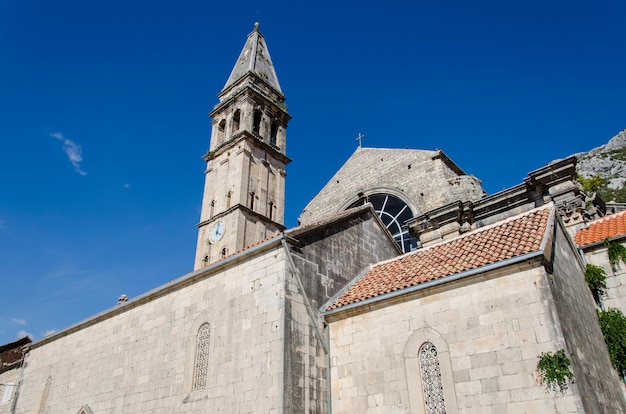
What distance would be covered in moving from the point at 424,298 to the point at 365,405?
242cm

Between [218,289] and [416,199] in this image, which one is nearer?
[218,289]

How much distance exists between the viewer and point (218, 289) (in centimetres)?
1126

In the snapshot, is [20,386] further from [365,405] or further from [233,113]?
[233,113]

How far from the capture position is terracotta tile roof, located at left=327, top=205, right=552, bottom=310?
29.9ft

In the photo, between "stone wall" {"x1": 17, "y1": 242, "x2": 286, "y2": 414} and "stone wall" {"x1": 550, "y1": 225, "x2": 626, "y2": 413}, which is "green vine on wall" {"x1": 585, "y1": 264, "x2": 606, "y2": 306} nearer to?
Answer: "stone wall" {"x1": 550, "y1": 225, "x2": 626, "y2": 413}

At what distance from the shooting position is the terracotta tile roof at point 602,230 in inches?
479

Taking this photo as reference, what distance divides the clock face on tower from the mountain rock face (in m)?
51.0

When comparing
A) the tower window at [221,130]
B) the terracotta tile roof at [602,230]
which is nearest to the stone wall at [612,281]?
the terracotta tile roof at [602,230]

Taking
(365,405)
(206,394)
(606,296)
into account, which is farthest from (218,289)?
(606,296)

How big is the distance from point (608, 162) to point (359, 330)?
74734 millimetres

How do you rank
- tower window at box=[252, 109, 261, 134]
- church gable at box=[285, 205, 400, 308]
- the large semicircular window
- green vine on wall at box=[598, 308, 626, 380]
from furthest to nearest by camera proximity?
tower window at box=[252, 109, 261, 134] → the large semicircular window → church gable at box=[285, 205, 400, 308] → green vine on wall at box=[598, 308, 626, 380]

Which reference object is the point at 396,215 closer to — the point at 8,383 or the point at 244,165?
the point at 244,165

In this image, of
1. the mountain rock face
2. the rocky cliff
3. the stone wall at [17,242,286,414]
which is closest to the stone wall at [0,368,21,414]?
the stone wall at [17,242,286,414]

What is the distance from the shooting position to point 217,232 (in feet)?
86.1
